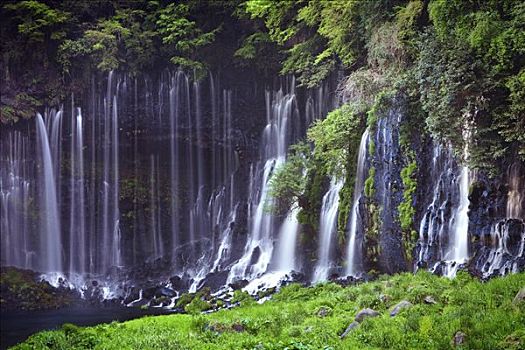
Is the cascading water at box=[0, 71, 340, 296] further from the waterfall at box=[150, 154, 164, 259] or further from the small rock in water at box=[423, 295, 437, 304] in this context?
the small rock in water at box=[423, 295, 437, 304]

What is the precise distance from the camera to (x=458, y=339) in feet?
26.1

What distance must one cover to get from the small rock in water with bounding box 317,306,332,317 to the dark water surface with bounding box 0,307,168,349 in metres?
8.65

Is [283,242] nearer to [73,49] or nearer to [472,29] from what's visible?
[472,29]

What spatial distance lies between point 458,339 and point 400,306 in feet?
7.73

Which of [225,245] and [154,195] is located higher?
[154,195]

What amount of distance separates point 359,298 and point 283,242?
9955 millimetres

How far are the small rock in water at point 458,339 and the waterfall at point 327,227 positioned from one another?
10.7m

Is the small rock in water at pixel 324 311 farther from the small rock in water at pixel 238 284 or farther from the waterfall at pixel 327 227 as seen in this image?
the small rock in water at pixel 238 284

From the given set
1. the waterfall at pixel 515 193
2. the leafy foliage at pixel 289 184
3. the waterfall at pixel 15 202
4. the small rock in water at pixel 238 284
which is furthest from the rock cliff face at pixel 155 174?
the waterfall at pixel 515 193

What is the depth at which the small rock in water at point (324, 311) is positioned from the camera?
11577 millimetres

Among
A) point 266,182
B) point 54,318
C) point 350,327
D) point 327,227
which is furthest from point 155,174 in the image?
point 350,327

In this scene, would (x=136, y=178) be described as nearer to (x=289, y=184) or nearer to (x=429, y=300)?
(x=289, y=184)

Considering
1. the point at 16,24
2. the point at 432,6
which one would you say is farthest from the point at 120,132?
the point at 432,6

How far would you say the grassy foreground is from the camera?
321 inches
